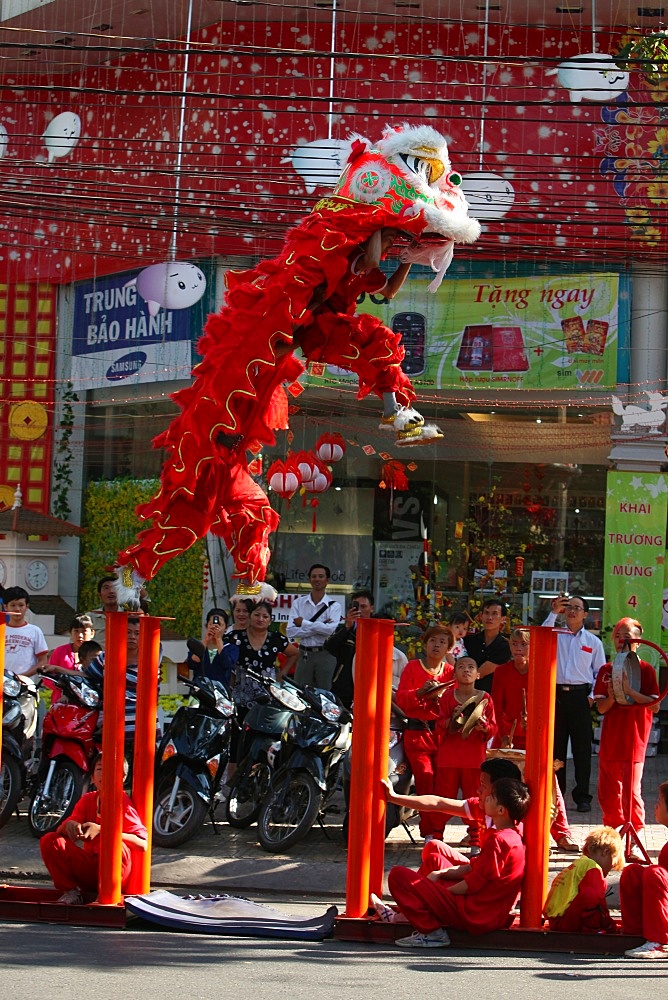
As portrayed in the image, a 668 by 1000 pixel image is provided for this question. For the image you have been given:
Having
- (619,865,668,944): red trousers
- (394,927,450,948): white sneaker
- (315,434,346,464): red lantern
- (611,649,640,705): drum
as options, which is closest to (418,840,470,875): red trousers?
(394,927,450,948): white sneaker

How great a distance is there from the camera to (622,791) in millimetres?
8164

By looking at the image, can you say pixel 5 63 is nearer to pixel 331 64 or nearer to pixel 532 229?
pixel 331 64

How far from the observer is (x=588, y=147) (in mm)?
15086

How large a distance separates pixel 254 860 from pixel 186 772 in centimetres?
66

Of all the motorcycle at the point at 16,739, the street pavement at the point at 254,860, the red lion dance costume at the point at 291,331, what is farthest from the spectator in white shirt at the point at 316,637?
the red lion dance costume at the point at 291,331

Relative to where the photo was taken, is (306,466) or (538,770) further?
(306,466)

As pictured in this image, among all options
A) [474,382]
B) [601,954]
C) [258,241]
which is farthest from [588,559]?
[601,954]

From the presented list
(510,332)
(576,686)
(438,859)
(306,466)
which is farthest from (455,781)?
(510,332)

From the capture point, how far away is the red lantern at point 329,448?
14.0 metres

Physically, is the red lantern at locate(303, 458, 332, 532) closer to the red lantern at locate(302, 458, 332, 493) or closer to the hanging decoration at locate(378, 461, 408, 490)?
the red lantern at locate(302, 458, 332, 493)

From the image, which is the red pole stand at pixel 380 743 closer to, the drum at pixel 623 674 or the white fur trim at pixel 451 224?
the white fur trim at pixel 451 224

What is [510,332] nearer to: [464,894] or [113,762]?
[113,762]

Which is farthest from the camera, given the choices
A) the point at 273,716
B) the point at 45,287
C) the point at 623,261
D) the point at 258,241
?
the point at 45,287

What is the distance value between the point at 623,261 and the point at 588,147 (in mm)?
1499
